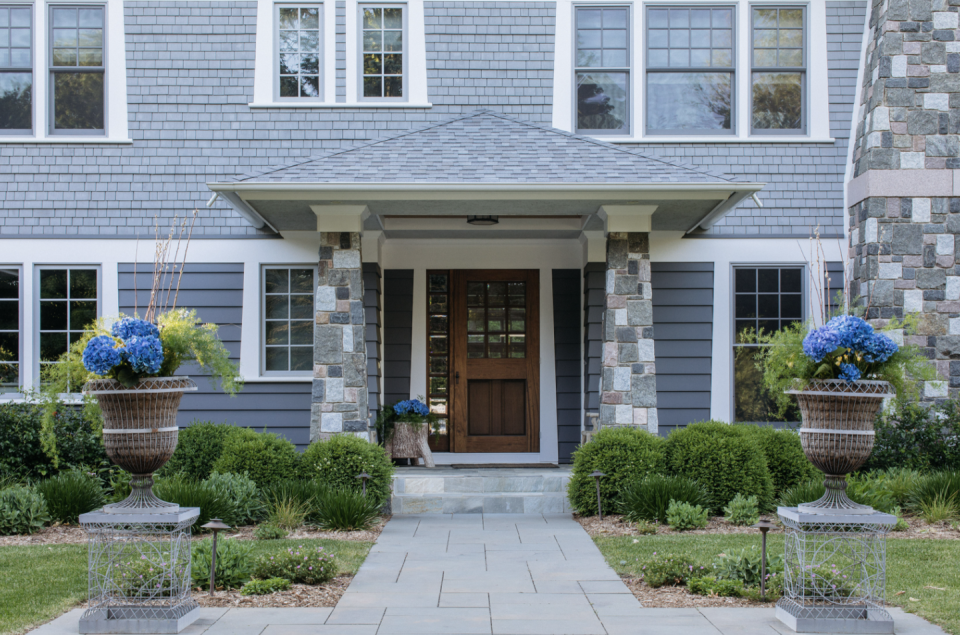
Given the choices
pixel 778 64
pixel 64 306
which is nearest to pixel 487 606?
pixel 64 306

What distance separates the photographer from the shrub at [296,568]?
4.80 meters

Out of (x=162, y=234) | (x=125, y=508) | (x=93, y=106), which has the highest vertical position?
(x=93, y=106)

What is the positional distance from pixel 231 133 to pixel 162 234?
4.40 ft

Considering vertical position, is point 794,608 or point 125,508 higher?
point 125,508


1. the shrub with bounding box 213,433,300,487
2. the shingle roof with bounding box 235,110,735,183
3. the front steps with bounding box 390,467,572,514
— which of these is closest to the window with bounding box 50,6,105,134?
the shingle roof with bounding box 235,110,735,183

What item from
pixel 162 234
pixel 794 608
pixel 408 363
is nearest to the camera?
pixel 794 608

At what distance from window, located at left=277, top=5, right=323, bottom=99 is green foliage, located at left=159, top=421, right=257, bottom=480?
3.88 metres

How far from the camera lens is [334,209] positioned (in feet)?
24.6

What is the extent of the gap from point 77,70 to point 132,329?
6.03 m

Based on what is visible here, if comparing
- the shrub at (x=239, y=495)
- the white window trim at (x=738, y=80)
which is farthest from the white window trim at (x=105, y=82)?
the white window trim at (x=738, y=80)

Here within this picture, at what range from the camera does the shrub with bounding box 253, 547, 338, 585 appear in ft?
15.8

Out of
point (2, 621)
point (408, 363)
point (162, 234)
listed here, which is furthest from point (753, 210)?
point (2, 621)

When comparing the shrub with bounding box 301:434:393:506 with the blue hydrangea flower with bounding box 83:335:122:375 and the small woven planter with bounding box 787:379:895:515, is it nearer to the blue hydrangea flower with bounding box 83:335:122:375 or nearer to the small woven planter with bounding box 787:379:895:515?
the blue hydrangea flower with bounding box 83:335:122:375

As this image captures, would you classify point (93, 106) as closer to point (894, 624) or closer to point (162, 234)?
point (162, 234)
